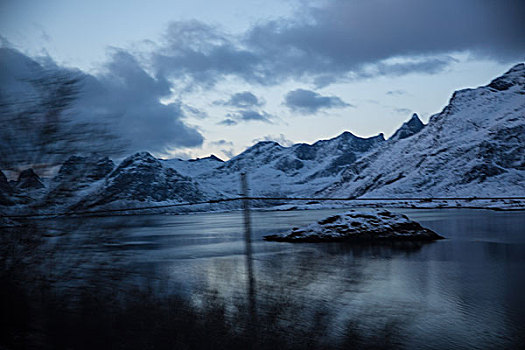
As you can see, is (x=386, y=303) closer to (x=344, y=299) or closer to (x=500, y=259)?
(x=344, y=299)

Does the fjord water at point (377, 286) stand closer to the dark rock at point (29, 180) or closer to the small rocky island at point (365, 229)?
the dark rock at point (29, 180)

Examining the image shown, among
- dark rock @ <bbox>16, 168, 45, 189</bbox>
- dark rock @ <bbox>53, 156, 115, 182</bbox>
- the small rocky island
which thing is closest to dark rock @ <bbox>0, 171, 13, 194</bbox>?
dark rock @ <bbox>16, 168, 45, 189</bbox>

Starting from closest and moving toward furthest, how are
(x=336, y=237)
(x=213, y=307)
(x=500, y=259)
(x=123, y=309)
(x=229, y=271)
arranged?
1. (x=123, y=309)
2. (x=213, y=307)
3. (x=229, y=271)
4. (x=500, y=259)
5. (x=336, y=237)

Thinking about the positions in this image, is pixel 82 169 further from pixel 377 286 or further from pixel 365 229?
pixel 365 229

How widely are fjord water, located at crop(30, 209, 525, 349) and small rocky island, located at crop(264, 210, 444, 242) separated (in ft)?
6.99

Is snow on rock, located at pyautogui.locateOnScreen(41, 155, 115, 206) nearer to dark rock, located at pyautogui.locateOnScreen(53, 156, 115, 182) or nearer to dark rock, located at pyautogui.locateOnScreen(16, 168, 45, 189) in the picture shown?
dark rock, located at pyautogui.locateOnScreen(53, 156, 115, 182)

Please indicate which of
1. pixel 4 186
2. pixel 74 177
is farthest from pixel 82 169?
pixel 4 186

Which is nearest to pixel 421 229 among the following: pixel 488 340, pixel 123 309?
pixel 488 340

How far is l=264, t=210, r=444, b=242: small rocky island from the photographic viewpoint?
96.3 ft

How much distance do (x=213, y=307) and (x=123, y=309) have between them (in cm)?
272

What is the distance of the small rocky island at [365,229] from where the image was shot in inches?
1155

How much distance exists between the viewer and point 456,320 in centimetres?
1035

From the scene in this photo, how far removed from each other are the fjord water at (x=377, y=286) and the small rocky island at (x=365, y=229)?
213 centimetres

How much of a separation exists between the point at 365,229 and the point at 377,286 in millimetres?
14745
